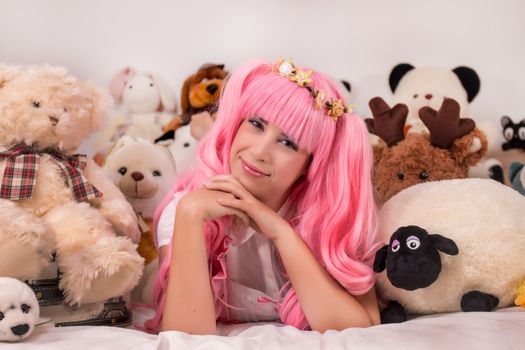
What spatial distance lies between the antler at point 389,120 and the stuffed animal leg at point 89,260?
2.54 feet

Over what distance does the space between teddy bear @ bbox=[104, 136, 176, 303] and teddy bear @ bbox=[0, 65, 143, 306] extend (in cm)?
20

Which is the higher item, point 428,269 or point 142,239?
point 428,269

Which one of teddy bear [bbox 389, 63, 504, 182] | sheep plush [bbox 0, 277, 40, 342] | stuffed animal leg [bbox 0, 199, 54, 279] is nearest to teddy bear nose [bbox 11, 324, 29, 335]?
sheep plush [bbox 0, 277, 40, 342]

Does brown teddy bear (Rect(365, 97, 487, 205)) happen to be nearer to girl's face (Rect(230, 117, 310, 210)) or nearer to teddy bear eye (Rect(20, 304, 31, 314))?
girl's face (Rect(230, 117, 310, 210))

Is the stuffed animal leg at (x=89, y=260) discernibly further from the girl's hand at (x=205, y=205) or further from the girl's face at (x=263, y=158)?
the girl's face at (x=263, y=158)

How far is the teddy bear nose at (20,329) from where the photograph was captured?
2.92ft

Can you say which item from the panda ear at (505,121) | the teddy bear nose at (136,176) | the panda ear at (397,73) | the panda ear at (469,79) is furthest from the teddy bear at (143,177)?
the panda ear at (505,121)

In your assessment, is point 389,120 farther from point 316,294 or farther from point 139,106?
point 139,106

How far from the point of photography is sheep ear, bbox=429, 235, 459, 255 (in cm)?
105

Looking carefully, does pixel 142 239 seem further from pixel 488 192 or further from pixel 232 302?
pixel 488 192

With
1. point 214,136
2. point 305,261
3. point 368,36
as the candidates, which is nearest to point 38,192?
point 214,136

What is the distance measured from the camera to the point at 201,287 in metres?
1.07

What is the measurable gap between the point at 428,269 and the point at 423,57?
1.20m

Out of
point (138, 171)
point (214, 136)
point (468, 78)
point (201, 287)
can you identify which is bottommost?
point (201, 287)
